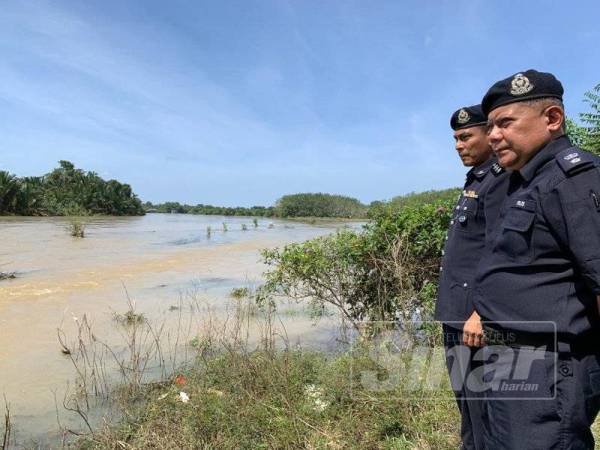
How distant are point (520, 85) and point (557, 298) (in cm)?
74

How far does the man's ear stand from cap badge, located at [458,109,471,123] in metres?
0.83

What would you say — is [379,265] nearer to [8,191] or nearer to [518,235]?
[518,235]

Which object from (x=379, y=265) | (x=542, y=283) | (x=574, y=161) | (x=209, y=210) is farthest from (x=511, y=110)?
(x=209, y=210)

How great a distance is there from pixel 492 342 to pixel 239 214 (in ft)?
251

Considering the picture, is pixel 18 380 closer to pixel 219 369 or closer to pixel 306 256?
pixel 219 369

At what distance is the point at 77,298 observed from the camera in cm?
774

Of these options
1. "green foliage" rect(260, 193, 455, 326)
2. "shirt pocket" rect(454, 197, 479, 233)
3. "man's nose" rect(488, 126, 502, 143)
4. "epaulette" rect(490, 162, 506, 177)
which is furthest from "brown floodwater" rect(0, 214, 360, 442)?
"man's nose" rect(488, 126, 502, 143)

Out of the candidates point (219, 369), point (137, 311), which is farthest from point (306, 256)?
point (137, 311)

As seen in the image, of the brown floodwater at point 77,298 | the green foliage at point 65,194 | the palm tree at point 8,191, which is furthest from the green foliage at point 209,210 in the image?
the brown floodwater at point 77,298

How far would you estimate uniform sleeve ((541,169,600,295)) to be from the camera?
126 centimetres

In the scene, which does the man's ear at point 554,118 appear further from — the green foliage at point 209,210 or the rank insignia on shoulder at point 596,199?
the green foliage at point 209,210

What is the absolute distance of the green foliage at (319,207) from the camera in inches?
2547

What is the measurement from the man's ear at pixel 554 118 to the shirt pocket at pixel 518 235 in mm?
318

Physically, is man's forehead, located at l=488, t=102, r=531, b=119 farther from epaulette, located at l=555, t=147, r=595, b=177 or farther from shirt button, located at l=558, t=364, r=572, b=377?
shirt button, located at l=558, t=364, r=572, b=377
